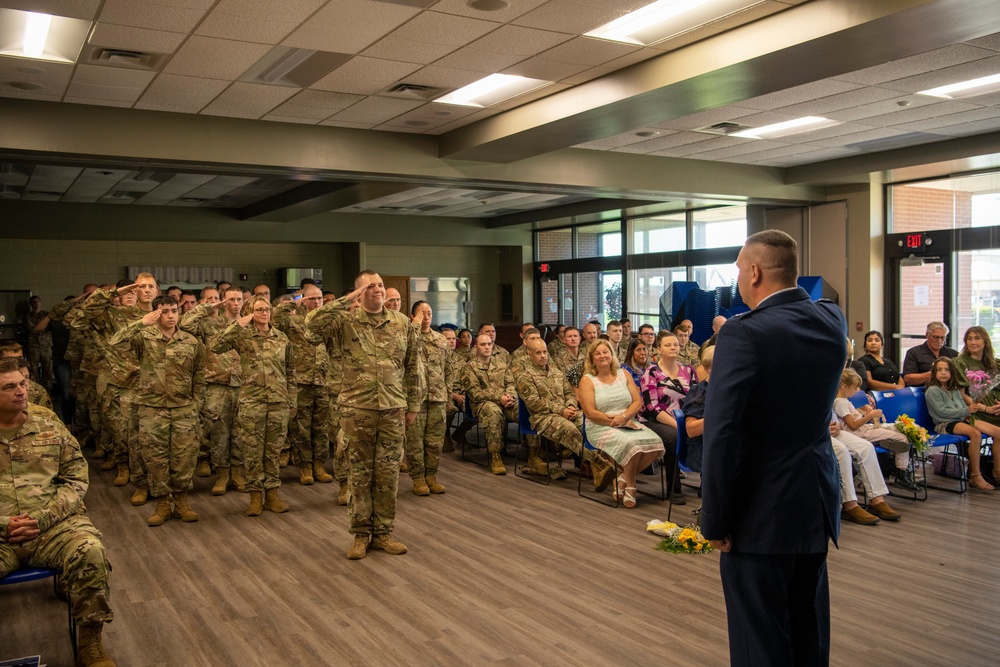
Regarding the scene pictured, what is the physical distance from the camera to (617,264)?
1591 cm

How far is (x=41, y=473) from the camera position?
3.86 metres

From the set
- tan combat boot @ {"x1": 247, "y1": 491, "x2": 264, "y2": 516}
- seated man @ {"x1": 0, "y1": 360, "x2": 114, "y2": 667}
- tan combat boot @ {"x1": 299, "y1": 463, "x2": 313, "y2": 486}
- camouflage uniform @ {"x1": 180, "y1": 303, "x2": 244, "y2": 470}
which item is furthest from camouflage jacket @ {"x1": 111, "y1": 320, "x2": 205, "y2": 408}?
seated man @ {"x1": 0, "y1": 360, "x2": 114, "y2": 667}

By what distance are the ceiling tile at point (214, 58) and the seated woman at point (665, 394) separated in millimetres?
3940

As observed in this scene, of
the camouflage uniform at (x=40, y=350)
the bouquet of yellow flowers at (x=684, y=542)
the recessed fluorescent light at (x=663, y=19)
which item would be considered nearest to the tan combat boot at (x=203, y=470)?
the bouquet of yellow flowers at (x=684, y=542)

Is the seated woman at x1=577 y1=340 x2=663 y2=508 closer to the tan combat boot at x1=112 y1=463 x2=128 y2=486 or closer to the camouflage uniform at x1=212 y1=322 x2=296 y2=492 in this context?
the camouflage uniform at x1=212 y1=322 x2=296 y2=492

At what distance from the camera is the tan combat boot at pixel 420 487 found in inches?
279

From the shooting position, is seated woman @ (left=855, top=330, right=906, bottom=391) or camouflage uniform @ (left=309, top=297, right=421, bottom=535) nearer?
camouflage uniform @ (left=309, top=297, right=421, bottom=535)

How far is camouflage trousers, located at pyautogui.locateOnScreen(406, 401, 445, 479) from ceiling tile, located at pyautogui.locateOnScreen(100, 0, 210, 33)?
3527 mm

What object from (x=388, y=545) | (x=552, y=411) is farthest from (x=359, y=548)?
(x=552, y=411)

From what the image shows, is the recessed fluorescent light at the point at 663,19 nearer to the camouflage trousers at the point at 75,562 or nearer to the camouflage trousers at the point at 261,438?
the camouflage trousers at the point at 261,438

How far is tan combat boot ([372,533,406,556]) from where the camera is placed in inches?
212

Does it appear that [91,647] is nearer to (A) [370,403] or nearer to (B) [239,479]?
(A) [370,403]

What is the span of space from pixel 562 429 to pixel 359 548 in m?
2.54

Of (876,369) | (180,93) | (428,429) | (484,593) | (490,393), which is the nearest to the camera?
(484,593)
